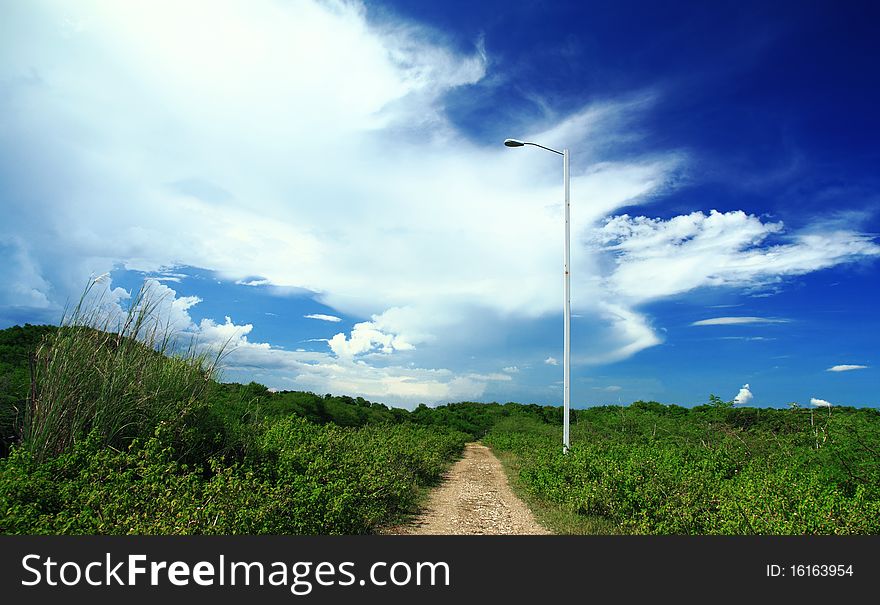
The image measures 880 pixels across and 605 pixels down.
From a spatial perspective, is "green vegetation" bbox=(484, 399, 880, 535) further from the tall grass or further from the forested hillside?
the tall grass

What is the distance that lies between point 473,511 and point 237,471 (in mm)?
5189

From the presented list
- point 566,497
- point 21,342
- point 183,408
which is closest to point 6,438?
point 183,408

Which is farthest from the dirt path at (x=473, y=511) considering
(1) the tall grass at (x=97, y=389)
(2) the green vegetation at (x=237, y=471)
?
(1) the tall grass at (x=97, y=389)

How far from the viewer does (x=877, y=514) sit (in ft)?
21.4

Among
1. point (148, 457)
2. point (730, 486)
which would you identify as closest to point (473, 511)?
point (730, 486)

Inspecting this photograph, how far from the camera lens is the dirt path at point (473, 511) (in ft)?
29.3

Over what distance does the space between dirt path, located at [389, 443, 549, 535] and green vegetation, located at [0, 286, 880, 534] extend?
45cm

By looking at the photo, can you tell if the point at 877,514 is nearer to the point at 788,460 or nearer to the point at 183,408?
the point at 788,460

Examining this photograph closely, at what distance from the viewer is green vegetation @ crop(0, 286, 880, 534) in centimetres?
557

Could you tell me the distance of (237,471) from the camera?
7402mm

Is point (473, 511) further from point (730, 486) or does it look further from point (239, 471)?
point (239, 471)

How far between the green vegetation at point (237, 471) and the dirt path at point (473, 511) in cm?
45

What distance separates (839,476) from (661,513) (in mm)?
3451


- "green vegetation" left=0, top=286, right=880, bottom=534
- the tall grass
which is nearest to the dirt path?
"green vegetation" left=0, top=286, right=880, bottom=534
